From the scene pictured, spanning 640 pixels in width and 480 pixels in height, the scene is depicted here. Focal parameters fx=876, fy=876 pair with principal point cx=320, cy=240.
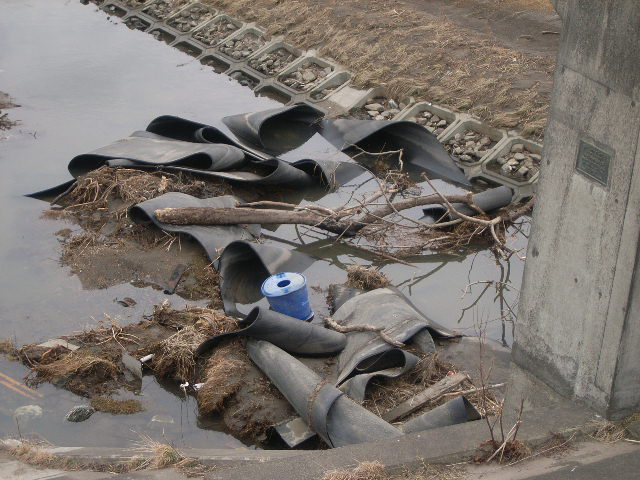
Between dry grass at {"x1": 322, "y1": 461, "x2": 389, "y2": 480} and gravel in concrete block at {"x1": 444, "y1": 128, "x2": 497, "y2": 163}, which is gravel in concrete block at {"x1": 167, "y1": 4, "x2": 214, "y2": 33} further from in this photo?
dry grass at {"x1": 322, "y1": 461, "x2": 389, "y2": 480}

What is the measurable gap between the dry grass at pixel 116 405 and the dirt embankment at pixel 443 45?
23.0ft

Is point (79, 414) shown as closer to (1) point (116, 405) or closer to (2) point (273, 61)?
(1) point (116, 405)

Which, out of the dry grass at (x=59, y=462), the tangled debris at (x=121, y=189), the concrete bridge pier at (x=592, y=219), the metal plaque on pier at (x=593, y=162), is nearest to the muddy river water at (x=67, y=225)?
the tangled debris at (x=121, y=189)

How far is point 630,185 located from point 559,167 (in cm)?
61

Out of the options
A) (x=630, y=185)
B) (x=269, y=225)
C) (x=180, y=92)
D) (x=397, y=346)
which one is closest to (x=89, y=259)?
(x=269, y=225)

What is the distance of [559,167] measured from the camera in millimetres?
5258

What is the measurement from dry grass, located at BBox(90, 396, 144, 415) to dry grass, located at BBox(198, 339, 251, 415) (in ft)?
1.98

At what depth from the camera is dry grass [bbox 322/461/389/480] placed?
191 inches

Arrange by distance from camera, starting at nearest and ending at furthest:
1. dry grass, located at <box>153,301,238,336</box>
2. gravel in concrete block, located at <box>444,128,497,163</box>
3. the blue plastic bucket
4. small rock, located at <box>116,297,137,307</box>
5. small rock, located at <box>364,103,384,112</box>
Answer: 1. dry grass, located at <box>153,301,238,336</box>
2. the blue plastic bucket
3. small rock, located at <box>116,297,137,307</box>
4. gravel in concrete block, located at <box>444,128,497,163</box>
5. small rock, located at <box>364,103,384,112</box>

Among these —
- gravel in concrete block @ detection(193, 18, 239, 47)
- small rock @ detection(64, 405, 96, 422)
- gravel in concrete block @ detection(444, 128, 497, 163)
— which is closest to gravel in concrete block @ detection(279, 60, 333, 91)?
gravel in concrete block @ detection(193, 18, 239, 47)

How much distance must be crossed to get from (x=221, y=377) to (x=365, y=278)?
219cm

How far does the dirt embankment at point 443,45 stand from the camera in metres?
13.2

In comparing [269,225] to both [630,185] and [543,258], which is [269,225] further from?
[630,185]

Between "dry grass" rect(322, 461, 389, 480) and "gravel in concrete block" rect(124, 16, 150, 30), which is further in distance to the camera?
"gravel in concrete block" rect(124, 16, 150, 30)
